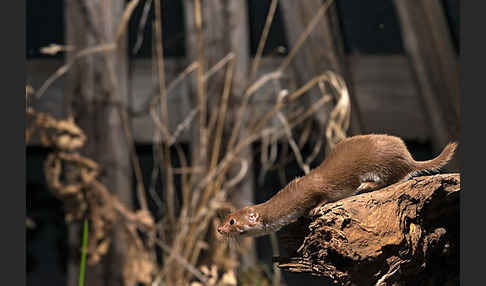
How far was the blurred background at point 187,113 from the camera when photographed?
3.99 ft

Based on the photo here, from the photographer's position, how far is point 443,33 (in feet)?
3.85

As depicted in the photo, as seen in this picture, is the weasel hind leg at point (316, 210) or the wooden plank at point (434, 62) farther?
the wooden plank at point (434, 62)

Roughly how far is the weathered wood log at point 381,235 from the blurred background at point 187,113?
571 mm

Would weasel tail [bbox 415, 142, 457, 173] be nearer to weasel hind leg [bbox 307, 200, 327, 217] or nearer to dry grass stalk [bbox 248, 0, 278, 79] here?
weasel hind leg [bbox 307, 200, 327, 217]

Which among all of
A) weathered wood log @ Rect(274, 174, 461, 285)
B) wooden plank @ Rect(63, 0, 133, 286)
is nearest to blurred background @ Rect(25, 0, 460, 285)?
wooden plank @ Rect(63, 0, 133, 286)

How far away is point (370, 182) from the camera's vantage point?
602 millimetres

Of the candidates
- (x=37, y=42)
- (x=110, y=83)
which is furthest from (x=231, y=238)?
(x=37, y=42)

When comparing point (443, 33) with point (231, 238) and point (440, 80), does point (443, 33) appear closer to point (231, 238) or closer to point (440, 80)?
point (440, 80)

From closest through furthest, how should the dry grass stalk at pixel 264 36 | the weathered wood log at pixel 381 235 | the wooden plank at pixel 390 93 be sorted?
the weathered wood log at pixel 381 235
the dry grass stalk at pixel 264 36
the wooden plank at pixel 390 93

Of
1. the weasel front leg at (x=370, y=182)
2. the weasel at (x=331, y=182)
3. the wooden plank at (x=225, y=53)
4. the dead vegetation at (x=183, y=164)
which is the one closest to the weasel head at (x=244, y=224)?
the weasel at (x=331, y=182)

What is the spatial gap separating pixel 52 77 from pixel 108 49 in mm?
161

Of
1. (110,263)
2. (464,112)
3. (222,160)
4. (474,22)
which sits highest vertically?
(474,22)

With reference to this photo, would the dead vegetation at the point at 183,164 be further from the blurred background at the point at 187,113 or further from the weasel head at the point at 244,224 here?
the weasel head at the point at 244,224

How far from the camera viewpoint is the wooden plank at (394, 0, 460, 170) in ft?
3.85
